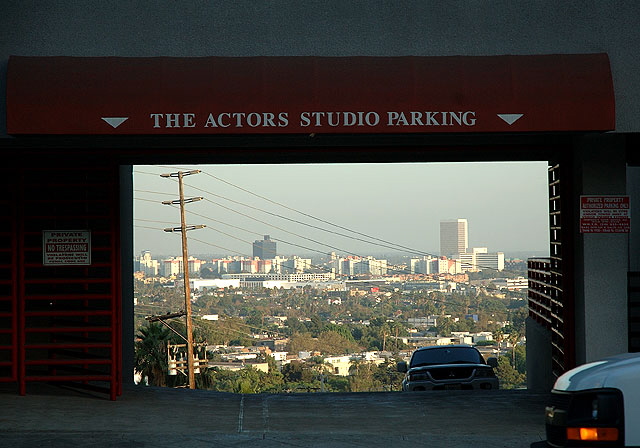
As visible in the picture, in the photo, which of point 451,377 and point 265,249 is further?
point 265,249

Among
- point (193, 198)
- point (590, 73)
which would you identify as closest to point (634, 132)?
point (590, 73)

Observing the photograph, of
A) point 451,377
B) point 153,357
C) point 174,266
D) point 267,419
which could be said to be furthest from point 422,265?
point 267,419

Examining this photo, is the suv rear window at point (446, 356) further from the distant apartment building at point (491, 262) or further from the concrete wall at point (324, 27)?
the distant apartment building at point (491, 262)

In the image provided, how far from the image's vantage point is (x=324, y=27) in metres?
11.0

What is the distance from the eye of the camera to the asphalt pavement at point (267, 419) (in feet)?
31.8

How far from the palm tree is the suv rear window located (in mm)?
21366

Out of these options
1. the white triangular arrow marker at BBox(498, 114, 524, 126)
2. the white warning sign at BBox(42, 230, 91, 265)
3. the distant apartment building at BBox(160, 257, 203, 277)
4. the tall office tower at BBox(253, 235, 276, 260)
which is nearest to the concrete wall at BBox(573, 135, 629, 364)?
the white triangular arrow marker at BBox(498, 114, 524, 126)

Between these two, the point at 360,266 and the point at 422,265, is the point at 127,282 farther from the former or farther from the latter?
the point at 360,266

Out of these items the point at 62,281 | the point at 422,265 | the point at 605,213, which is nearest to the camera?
the point at 605,213

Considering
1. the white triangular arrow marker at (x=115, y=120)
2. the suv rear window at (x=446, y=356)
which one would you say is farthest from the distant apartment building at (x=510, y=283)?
the white triangular arrow marker at (x=115, y=120)

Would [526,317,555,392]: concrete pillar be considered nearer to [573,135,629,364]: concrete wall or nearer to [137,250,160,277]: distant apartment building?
[573,135,629,364]: concrete wall

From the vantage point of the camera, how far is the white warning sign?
42.4ft

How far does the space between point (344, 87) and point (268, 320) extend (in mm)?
59485

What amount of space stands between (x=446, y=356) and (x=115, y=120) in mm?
9842
